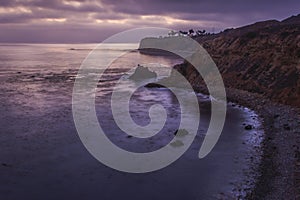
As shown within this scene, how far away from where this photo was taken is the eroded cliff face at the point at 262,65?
147 ft

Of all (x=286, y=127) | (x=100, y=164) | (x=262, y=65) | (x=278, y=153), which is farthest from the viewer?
(x=262, y=65)

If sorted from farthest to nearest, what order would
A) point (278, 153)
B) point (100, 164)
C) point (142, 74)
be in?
1. point (142, 74)
2. point (278, 153)
3. point (100, 164)

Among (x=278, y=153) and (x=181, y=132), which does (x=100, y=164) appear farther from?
(x=278, y=153)

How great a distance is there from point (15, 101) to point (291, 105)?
126ft

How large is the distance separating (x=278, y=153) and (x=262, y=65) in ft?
113

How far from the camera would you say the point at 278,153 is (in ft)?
76.5

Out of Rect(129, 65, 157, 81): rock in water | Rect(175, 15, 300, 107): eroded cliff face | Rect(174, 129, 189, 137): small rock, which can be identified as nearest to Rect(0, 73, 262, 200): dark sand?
Rect(174, 129, 189, 137): small rock

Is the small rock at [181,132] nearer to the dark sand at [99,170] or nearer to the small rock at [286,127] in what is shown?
the dark sand at [99,170]

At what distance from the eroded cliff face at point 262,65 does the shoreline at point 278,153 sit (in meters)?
3.87

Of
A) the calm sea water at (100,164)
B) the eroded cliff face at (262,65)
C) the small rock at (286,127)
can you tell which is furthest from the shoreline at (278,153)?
the eroded cliff face at (262,65)

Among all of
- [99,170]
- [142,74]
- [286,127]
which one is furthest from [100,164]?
[142,74]

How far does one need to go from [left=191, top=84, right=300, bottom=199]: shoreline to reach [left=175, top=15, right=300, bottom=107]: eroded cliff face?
3867 millimetres

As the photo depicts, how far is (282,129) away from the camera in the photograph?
96.3ft

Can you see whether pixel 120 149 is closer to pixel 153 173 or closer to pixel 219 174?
pixel 153 173
